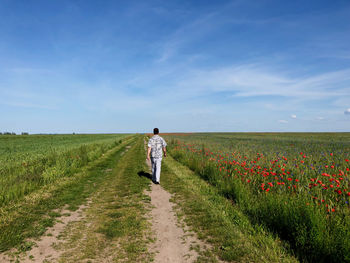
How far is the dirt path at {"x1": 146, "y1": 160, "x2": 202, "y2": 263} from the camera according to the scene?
12.2 feet

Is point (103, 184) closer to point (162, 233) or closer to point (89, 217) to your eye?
point (89, 217)

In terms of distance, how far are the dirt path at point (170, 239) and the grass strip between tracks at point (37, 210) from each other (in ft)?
9.17

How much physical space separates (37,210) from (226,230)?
5.97 meters

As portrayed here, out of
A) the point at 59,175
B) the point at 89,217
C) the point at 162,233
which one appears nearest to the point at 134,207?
the point at 89,217

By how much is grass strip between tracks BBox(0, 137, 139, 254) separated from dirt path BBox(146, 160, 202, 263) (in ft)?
9.17

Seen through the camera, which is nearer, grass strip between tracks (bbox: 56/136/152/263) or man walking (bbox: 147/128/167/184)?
grass strip between tracks (bbox: 56/136/152/263)

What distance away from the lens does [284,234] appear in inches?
179

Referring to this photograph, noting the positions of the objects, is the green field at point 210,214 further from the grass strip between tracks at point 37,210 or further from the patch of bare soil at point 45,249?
the patch of bare soil at point 45,249

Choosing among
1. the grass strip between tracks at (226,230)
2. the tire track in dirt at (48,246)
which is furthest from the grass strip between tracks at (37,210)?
the grass strip between tracks at (226,230)

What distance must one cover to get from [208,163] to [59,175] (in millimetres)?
8485

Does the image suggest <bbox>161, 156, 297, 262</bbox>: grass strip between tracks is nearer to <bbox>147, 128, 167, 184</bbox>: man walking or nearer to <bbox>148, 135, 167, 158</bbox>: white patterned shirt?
<bbox>147, 128, 167, 184</bbox>: man walking

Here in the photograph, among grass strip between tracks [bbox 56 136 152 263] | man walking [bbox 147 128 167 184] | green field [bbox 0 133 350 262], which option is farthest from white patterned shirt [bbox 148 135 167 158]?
grass strip between tracks [bbox 56 136 152 263]

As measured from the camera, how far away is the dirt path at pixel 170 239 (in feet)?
12.2

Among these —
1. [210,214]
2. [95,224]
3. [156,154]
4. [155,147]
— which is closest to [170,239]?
[210,214]
